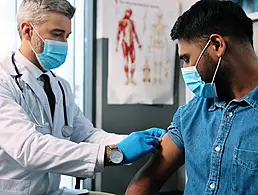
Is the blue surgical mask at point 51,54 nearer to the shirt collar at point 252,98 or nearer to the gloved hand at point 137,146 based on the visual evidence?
the gloved hand at point 137,146

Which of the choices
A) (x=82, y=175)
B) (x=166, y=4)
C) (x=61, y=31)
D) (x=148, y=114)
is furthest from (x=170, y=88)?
(x=82, y=175)

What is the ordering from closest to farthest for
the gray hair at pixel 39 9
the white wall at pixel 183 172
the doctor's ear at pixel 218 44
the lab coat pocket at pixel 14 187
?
1. the doctor's ear at pixel 218 44
2. the lab coat pocket at pixel 14 187
3. the gray hair at pixel 39 9
4. the white wall at pixel 183 172

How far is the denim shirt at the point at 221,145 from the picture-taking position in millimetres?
1110

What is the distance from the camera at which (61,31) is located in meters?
1.80

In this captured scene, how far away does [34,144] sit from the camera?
4.68ft

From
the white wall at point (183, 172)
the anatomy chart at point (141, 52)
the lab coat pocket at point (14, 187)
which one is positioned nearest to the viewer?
the lab coat pocket at point (14, 187)

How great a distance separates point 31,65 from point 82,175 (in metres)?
0.66

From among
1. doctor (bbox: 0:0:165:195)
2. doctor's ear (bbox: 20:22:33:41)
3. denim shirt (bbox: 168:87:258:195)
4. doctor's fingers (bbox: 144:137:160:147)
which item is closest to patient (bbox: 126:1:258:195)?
denim shirt (bbox: 168:87:258:195)

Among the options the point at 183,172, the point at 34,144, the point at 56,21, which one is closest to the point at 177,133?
the point at 34,144

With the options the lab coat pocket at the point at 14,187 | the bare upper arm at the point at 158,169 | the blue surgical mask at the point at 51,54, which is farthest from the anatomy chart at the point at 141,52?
the bare upper arm at the point at 158,169

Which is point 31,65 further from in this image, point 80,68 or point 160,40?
point 160,40

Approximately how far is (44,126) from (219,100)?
2.89ft

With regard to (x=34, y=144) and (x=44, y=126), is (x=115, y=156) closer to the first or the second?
(x=34, y=144)

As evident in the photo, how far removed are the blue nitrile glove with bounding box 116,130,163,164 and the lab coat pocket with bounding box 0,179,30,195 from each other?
0.49m
